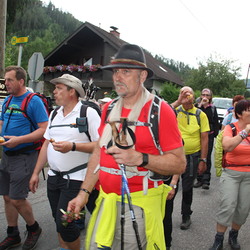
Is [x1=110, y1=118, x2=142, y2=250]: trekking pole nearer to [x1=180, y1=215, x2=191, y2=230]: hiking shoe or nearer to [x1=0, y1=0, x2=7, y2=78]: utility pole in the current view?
[x1=180, y1=215, x2=191, y2=230]: hiking shoe

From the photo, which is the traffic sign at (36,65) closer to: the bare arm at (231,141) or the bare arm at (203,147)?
the bare arm at (203,147)

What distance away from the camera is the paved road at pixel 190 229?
12.0 ft

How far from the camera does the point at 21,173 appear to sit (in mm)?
3293

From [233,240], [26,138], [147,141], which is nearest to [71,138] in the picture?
[26,138]

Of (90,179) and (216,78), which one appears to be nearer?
(90,179)

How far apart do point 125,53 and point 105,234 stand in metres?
1.23

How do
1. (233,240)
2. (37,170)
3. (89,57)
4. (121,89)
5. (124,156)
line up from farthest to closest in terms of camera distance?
(89,57) → (233,240) → (37,170) → (121,89) → (124,156)

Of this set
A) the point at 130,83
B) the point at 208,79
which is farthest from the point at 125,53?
the point at 208,79

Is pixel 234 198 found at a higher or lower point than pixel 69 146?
lower

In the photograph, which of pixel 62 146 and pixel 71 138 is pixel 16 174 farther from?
pixel 62 146

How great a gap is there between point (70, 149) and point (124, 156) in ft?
3.64

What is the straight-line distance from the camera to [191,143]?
13.6 ft

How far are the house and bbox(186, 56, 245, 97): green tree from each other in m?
10.1

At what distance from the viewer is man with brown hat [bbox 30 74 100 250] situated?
8.96 feet
